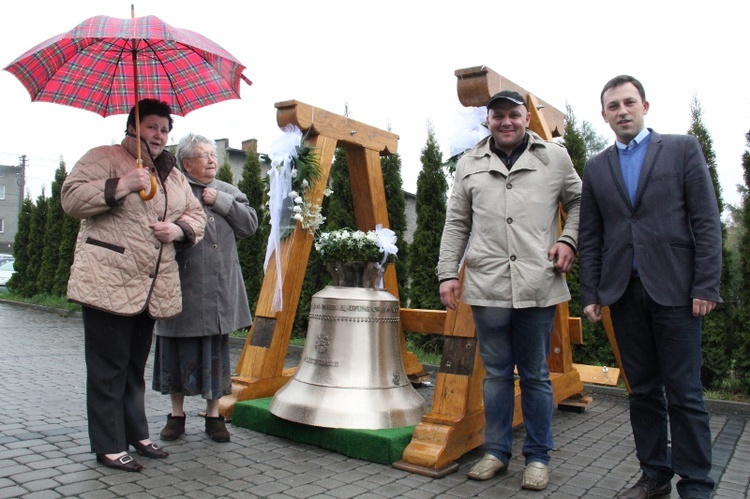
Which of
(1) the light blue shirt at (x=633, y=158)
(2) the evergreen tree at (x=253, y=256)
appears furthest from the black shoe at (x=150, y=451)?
(2) the evergreen tree at (x=253, y=256)

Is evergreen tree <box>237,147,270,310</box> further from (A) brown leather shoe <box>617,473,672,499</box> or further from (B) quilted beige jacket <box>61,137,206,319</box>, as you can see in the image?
(A) brown leather shoe <box>617,473,672,499</box>

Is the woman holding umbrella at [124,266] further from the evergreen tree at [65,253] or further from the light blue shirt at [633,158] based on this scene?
the evergreen tree at [65,253]

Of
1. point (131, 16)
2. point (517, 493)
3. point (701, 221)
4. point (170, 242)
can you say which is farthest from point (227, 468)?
point (701, 221)

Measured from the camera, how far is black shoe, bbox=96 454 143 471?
349 centimetres

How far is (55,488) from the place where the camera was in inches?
125

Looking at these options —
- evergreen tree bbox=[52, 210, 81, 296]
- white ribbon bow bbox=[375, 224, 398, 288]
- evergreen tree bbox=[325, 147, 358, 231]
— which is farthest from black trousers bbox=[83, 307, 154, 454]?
evergreen tree bbox=[52, 210, 81, 296]

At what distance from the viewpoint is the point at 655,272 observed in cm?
305

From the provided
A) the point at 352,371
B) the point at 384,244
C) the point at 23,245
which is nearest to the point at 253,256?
the point at 384,244

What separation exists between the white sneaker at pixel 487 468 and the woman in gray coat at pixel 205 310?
1659 millimetres

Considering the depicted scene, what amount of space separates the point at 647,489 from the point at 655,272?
1139 millimetres

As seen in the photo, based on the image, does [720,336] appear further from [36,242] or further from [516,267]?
[36,242]

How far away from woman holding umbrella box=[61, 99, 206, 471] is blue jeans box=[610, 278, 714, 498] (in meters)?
2.47

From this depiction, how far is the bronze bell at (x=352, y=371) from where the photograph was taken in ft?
13.5

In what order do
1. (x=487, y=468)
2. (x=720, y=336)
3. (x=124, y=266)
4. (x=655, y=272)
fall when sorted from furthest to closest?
(x=720, y=336) < (x=487, y=468) < (x=124, y=266) < (x=655, y=272)
